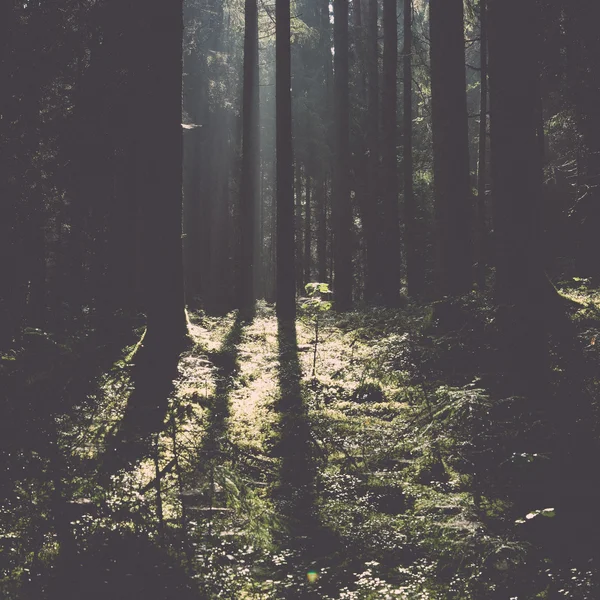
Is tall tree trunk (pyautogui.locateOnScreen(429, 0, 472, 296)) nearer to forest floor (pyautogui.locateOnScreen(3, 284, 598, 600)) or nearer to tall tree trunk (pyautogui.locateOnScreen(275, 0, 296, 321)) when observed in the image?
forest floor (pyautogui.locateOnScreen(3, 284, 598, 600))

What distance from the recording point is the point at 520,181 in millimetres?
8039

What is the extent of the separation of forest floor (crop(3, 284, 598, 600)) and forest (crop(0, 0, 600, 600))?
0.02 m

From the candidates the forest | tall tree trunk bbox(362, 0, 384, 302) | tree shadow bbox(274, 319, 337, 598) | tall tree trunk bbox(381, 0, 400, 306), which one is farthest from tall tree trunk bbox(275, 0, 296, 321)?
tree shadow bbox(274, 319, 337, 598)

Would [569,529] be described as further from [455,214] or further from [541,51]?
[541,51]

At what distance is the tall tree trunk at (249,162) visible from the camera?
18.6 metres

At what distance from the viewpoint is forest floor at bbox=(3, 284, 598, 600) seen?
354cm

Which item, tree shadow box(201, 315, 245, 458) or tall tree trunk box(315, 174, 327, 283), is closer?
tree shadow box(201, 315, 245, 458)

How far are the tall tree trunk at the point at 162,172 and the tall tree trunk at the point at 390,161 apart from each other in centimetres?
1073

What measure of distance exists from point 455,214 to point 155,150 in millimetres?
5386

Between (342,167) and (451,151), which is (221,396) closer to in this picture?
(451,151)

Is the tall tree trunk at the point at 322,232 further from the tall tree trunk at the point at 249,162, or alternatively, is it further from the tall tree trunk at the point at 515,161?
the tall tree trunk at the point at 515,161

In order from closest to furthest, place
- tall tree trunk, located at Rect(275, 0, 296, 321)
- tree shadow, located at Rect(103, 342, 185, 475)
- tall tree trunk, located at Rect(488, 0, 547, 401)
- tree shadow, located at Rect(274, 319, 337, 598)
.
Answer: tree shadow, located at Rect(274, 319, 337, 598), tree shadow, located at Rect(103, 342, 185, 475), tall tree trunk, located at Rect(488, 0, 547, 401), tall tree trunk, located at Rect(275, 0, 296, 321)

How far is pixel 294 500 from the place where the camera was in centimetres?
496

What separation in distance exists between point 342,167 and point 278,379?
11913 mm
